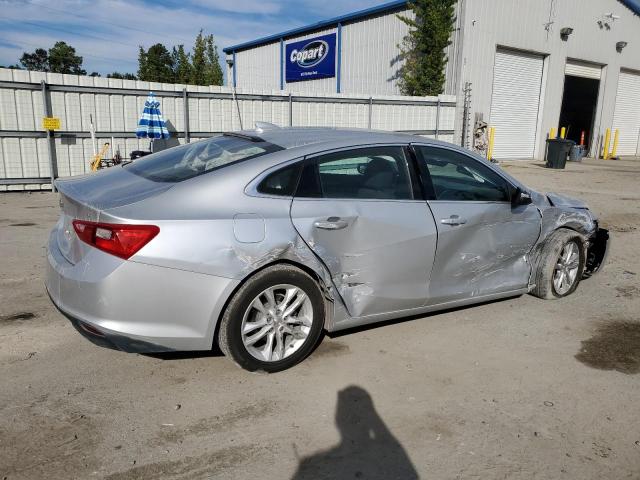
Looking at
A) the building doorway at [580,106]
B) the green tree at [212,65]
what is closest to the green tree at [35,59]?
the green tree at [212,65]

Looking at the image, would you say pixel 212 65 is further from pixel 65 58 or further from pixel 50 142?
pixel 65 58

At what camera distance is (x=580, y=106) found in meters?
29.3

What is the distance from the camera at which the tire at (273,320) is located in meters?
3.21

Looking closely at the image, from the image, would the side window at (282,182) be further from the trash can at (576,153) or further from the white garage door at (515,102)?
the trash can at (576,153)

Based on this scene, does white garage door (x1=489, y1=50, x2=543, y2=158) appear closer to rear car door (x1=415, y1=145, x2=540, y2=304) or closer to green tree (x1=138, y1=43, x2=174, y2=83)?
rear car door (x1=415, y1=145, x2=540, y2=304)

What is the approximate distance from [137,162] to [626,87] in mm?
30473

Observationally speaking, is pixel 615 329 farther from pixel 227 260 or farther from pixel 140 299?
pixel 140 299

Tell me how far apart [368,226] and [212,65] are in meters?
32.3

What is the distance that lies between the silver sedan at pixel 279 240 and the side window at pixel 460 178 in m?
0.01

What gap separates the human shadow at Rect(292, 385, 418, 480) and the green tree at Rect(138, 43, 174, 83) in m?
38.7

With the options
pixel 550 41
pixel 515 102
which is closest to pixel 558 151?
pixel 515 102

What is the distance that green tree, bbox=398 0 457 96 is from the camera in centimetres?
1911

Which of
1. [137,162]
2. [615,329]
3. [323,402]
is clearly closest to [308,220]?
[323,402]

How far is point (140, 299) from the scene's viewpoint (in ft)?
9.71
